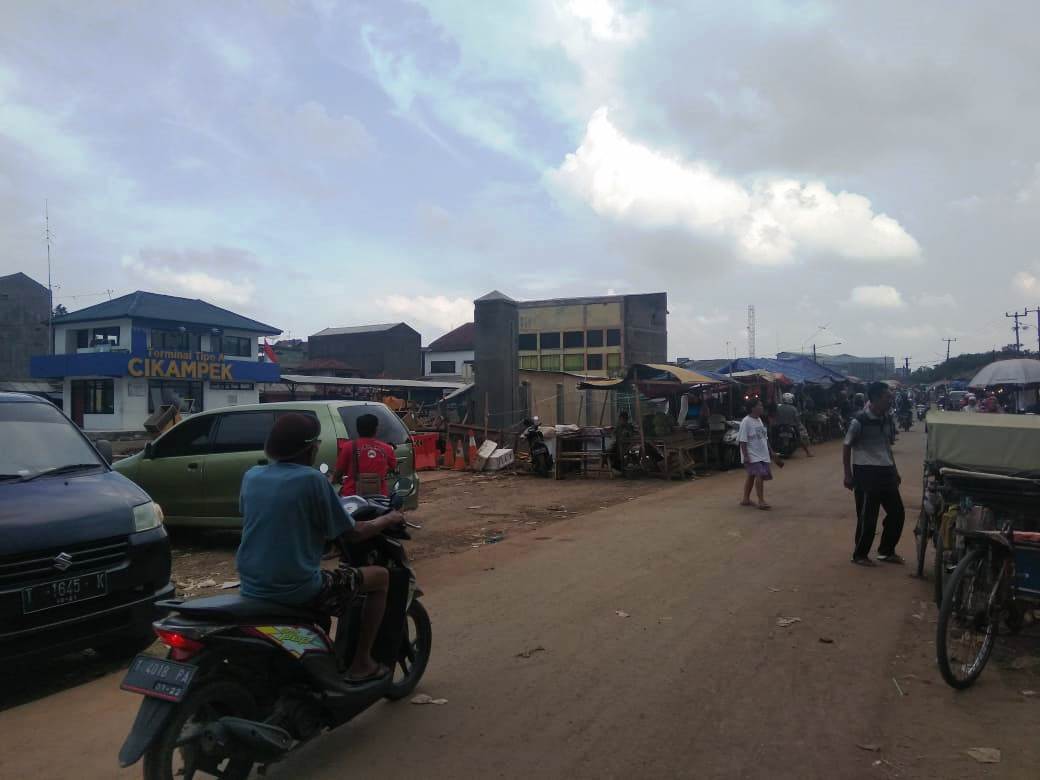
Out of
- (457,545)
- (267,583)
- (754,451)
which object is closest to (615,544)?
(457,545)

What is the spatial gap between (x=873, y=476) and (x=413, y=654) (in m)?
5.36

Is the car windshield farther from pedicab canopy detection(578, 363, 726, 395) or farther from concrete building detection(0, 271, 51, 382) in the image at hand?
concrete building detection(0, 271, 51, 382)

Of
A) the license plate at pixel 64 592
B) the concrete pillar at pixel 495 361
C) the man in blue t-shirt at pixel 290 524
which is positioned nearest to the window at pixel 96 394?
the concrete pillar at pixel 495 361

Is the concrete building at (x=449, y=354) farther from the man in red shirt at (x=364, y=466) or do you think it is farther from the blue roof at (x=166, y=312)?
the man in red shirt at (x=364, y=466)

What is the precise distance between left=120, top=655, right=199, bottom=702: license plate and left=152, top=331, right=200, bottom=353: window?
47.0 m

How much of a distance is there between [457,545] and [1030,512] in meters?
6.07

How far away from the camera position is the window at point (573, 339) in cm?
5944

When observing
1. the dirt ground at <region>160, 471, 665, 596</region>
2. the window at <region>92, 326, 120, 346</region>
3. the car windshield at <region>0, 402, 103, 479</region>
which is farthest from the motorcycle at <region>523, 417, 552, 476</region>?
the window at <region>92, 326, 120, 346</region>

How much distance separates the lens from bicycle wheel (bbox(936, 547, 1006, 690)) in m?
4.39

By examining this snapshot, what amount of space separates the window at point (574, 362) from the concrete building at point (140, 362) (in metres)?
22.7

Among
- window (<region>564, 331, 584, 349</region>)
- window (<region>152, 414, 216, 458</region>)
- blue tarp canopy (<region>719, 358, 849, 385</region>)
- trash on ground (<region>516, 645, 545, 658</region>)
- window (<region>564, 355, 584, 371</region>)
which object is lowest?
trash on ground (<region>516, 645, 545, 658</region>)

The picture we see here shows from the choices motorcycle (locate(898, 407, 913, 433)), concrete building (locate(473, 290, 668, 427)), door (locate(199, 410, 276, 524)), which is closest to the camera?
door (locate(199, 410, 276, 524))

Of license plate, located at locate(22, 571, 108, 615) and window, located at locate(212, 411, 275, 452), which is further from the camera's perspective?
window, located at locate(212, 411, 275, 452)

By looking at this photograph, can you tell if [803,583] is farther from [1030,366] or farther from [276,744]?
[1030,366]
